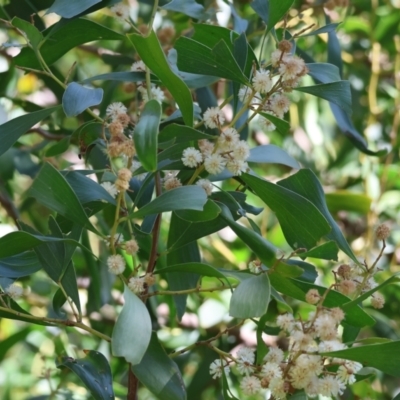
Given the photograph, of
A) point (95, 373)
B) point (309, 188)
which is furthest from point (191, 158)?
point (95, 373)

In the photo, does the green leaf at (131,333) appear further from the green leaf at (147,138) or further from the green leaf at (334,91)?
the green leaf at (334,91)

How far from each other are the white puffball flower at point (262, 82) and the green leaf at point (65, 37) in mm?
207

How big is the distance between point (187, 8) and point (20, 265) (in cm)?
35

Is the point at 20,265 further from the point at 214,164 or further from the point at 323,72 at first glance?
the point at 323,72

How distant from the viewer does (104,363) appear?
2.46 ft

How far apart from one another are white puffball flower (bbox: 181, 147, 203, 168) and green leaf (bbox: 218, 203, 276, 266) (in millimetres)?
52

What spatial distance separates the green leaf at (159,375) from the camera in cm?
66

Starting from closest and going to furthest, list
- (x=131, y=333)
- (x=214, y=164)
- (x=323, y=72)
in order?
(x=131, y=333) < (x=214, y=164) < (x=323, y=72)

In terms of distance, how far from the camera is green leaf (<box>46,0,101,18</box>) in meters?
0.74

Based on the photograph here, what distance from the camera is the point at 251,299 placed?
0.58 metres

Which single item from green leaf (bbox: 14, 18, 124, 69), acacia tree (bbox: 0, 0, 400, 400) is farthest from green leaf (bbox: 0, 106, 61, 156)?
green leaf (bbox: 14, 18, 124, 69)

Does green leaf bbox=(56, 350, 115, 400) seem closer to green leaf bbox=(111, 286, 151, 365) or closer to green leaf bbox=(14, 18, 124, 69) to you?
green leaf bbox=(111, 286, 151, 365)

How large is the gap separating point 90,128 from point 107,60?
0.43 m

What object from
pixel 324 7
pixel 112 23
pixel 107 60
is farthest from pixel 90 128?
pixel 112 23
